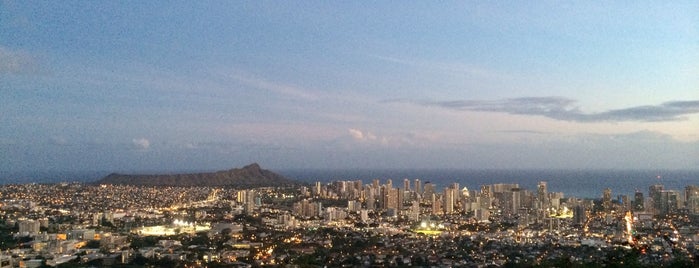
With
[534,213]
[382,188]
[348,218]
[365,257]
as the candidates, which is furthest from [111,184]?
[365,257]

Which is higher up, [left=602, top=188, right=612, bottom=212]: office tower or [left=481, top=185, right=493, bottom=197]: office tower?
[left=481, top=185, right=493, bottom=197]: office tower

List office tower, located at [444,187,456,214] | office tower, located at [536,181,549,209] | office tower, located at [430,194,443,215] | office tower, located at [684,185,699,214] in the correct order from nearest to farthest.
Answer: office tower, located at [684,185,699,214]
office tower, located at [536,181,549,209]
office tower, located at [430,194,443,215]
office tower, located at [444,187,456,214]

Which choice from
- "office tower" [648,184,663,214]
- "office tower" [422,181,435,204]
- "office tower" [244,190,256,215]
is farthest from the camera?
"office tower" [422,181,435,204]

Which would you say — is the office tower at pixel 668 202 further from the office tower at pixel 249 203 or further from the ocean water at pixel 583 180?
the office tower at pixel 249 203

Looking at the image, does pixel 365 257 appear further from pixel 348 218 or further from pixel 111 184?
pixel 111 184

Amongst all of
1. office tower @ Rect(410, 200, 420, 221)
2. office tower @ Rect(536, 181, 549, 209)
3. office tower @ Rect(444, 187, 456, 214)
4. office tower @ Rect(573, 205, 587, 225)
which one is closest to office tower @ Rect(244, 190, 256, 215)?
office tower @ Rect(410, 200, 420, 221)

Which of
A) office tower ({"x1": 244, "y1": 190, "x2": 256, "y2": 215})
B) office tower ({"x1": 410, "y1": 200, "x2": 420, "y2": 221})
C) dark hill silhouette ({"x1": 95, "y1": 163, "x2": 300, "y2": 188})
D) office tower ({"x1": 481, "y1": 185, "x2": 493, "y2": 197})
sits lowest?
office tower ({"x1": 410, "y1": 200, "x2": 420, "y2": 221})

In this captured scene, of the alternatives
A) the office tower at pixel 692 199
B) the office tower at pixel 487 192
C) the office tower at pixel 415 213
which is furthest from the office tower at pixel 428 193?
the office tower at pixel 692 199

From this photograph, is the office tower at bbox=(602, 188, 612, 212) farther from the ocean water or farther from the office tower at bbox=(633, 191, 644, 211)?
the ocean water

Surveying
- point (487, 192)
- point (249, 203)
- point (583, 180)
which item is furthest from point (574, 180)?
point (249, 203)
